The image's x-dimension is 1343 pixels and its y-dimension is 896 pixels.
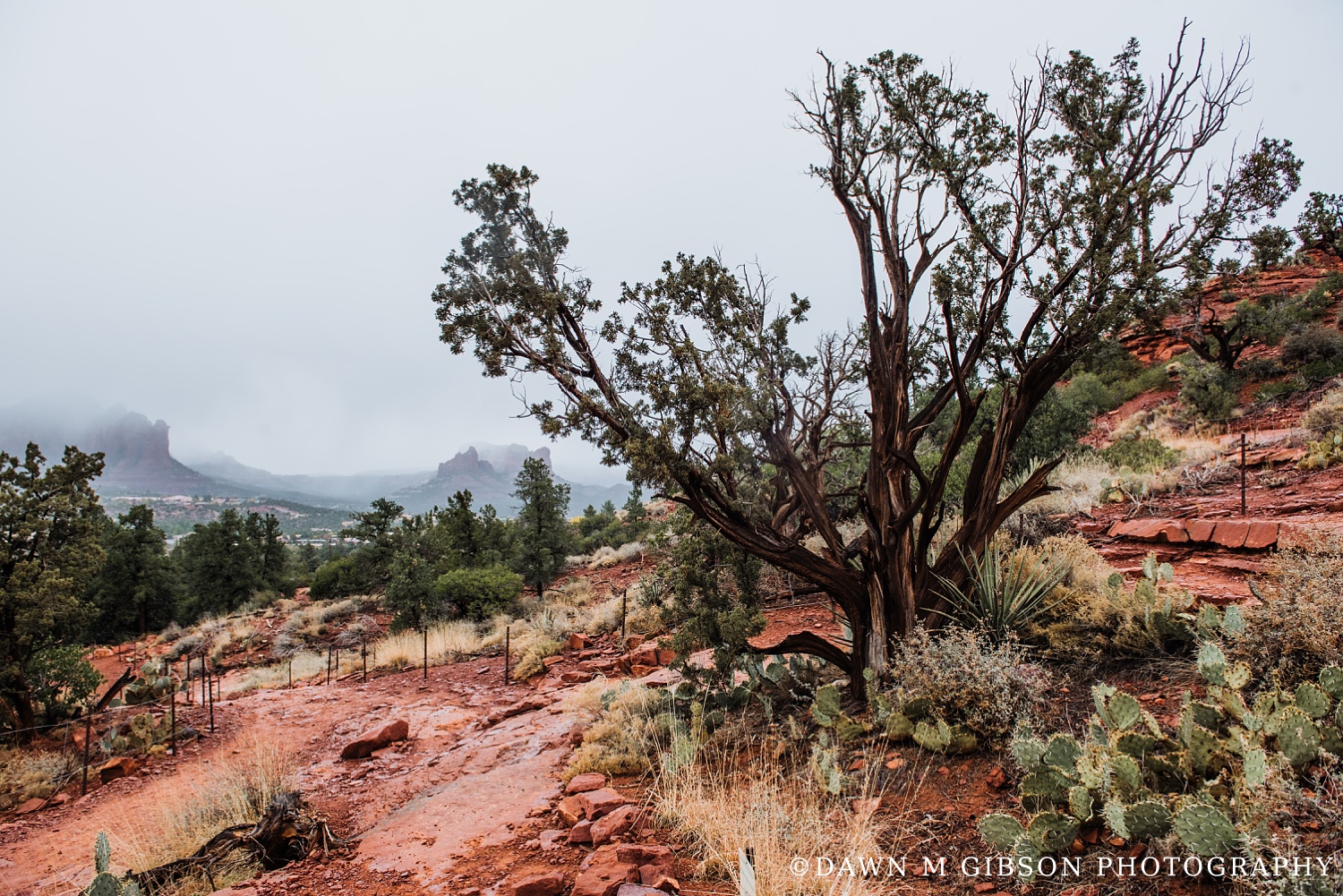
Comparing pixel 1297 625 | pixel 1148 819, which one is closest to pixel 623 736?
pixel 1148 819

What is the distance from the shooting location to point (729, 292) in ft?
23.5

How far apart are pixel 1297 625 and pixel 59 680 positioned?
1614 centimetres

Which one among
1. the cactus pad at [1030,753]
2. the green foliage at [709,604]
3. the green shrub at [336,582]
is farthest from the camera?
the green shrub at [336,582]

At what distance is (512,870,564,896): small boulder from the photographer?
3750 mm

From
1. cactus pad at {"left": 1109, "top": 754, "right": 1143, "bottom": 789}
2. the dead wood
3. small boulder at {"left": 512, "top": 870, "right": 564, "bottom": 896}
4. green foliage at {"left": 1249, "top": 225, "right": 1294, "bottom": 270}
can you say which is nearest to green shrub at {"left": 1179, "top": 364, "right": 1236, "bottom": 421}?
green foliage at {"left": 1249, "top": 225, "right": 1294, "bottom": 270}

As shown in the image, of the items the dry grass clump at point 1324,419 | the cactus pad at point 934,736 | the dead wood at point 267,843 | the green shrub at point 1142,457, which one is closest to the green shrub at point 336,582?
the dead wood at point 267,843

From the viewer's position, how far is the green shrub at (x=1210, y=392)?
17.4 meters

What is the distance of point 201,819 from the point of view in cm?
583

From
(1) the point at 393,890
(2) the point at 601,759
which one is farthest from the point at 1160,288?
(1) the point at 393,890

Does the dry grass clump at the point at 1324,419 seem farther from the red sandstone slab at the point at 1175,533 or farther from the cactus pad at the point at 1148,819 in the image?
the cactus pad at the point at 1148,819

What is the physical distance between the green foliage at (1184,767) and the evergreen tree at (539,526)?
17504mm

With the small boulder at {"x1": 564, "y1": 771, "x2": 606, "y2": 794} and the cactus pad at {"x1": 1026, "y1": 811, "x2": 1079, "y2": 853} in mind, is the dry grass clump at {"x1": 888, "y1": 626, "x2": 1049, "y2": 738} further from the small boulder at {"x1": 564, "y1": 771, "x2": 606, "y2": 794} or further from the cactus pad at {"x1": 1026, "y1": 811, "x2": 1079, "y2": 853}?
the small boulder at {"x1": 564, "y1": 771, "x2": 606, "y2": 794}

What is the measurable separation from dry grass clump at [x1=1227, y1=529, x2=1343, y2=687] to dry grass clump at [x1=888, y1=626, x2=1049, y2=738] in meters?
1.31

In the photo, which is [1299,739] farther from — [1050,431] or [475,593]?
[475,593]
